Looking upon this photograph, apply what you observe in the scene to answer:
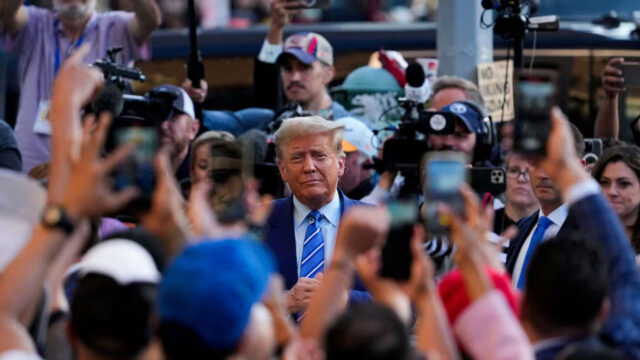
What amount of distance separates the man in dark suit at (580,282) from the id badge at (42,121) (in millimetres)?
3873

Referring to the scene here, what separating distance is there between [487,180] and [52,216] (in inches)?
96.2

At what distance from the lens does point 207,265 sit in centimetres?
282

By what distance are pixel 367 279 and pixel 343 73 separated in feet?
18.8

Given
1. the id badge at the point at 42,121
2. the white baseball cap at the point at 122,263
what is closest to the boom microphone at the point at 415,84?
the id badge at the point at 42,121

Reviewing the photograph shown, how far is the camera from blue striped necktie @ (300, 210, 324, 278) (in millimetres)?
5145

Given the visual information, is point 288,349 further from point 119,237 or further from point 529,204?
point 529,204

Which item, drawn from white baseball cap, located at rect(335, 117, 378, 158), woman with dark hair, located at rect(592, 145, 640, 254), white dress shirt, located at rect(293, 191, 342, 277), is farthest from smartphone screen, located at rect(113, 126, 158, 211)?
white baseball cap, located at rect(335, 117, 378, 158)

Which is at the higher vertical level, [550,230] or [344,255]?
[344,255]

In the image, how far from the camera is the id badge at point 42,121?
6.58 m

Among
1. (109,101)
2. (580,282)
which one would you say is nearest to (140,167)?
(580,282)

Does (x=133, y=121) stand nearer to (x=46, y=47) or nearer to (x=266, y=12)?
(x=46, y=47)

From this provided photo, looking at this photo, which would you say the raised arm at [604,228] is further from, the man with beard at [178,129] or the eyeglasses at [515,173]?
the man with beard at [178,129]

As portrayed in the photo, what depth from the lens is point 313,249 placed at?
5.19m

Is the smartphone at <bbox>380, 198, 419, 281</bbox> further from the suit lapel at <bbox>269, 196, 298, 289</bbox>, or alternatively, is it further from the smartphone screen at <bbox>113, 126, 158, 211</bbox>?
the suit lapel at <bbox>269, 196, 298, 289</bbox>
